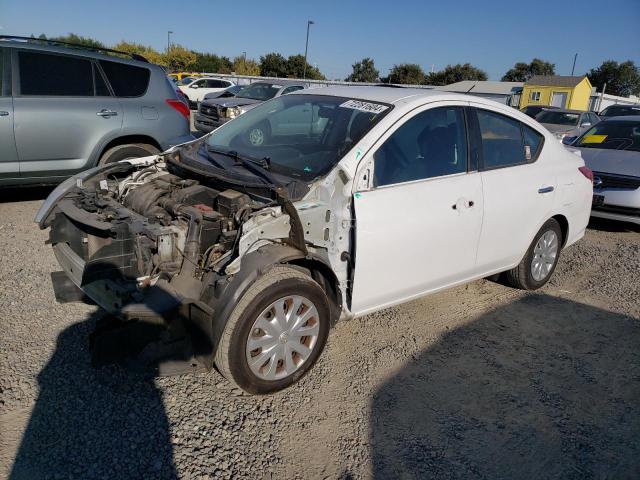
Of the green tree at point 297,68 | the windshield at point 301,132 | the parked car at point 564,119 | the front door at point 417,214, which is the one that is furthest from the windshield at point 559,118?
the green tree at point 297,68

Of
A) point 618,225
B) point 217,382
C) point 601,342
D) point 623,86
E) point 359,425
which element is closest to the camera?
point 359,425

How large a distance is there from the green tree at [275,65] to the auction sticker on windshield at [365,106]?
59.8 m

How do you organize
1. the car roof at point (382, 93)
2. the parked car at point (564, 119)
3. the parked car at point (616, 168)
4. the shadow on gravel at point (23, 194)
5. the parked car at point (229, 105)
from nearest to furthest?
the car roof at point (382, 93) → the shadow on gravel at point (23, 194) → the parked car at point (616, 168) → the parked car at point (229, 105) → the parked car at point (564, 119)

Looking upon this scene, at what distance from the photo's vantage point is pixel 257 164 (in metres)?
3.48

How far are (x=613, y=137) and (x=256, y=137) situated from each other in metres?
6.73

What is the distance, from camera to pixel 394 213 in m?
3.25

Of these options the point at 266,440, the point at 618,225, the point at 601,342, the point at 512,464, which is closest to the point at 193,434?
the point at 266,440

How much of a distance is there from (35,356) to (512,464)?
296cm

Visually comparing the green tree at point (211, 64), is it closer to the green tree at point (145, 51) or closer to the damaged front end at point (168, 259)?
the green tree at point (145, 51)

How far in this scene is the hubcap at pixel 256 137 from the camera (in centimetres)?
391

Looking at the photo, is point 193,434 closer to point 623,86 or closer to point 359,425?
point 359,425

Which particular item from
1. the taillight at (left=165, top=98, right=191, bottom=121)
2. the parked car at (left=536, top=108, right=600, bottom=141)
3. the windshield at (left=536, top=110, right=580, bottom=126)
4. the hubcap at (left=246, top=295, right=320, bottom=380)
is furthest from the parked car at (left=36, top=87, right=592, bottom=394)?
the windshield at (left=536, top=110, right=580, bottom=126)

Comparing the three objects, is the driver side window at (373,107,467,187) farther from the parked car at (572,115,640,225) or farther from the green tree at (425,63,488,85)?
the green tree at (425,63,488,85)

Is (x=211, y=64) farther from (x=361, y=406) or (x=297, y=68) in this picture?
(x=361, y=406)
